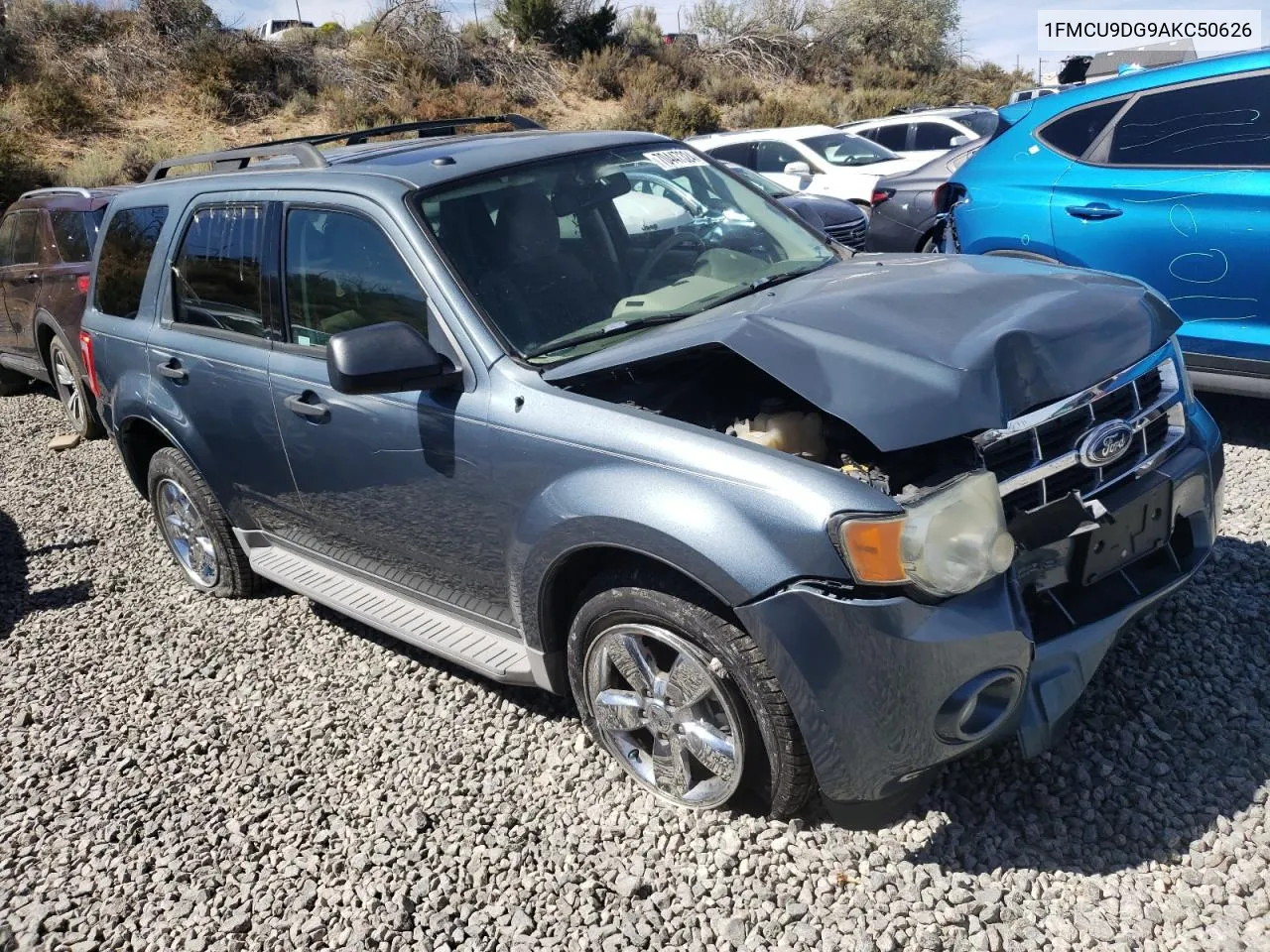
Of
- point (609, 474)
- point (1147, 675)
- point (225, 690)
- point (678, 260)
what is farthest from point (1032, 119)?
point (225, 690)

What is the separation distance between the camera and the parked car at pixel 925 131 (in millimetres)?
15328

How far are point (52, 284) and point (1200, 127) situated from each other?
7726mm

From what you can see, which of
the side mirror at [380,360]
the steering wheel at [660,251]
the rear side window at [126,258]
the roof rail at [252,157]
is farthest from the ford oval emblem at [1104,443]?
the rear side window at [126,258]

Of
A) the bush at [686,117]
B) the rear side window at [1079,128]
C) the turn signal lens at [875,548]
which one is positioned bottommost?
the bush at [686,117]

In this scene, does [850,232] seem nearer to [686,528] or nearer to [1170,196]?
[1170,196]

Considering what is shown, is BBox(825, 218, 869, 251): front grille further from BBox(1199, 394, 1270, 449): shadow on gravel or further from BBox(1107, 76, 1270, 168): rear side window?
BBox(1199, 394, 1270, 449): shadow on gravel

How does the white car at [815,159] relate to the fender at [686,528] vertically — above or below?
below

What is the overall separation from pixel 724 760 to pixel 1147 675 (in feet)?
4.91

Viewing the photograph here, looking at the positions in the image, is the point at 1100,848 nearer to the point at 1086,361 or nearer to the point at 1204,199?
the point at 1086,361

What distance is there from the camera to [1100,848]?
2633 mm

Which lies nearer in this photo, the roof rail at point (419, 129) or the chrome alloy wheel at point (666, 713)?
the chrome alloy wheel at point (666, 713)

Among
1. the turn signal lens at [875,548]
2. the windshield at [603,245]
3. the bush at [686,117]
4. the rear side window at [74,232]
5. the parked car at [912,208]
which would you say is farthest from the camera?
the bush at [686,117]

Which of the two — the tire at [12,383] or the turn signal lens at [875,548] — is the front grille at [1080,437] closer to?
the turn signal lens at [875,548]

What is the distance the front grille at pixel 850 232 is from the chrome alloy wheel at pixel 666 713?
6012 mm
